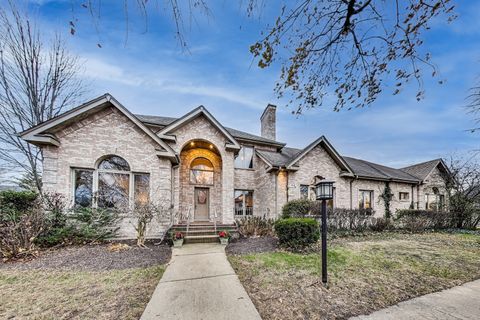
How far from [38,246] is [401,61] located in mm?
11107

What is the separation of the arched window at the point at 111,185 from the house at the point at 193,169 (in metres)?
0.04

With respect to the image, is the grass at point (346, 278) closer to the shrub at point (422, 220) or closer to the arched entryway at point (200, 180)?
the shrub at point (422, 220)

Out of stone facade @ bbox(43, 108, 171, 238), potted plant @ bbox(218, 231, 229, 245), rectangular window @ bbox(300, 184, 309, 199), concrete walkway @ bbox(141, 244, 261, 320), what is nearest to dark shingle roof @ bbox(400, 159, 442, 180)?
rectangular window @ bbox(300, 184, 309, 199)

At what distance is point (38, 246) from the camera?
625cm

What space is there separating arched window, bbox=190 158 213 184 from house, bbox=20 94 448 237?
0.06 m

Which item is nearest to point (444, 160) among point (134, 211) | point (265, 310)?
point (265, 310)

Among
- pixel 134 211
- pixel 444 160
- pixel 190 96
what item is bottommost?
pixel 134 211

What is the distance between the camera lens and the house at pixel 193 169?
25.9 feet

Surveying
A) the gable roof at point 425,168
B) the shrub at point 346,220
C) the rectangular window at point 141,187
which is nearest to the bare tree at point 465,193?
the gable roof at point 425,168

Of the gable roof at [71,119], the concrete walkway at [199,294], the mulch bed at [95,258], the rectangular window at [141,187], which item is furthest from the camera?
the rectangular window at [141,187]

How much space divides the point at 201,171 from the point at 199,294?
886 centimetres

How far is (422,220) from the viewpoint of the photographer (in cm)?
1213

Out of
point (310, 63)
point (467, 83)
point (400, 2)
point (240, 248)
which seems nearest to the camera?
point (400, 2)

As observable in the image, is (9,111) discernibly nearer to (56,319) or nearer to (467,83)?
(56,319)
